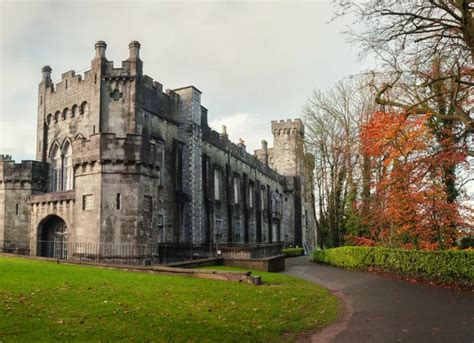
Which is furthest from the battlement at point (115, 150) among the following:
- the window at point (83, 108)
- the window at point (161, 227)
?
the window at point (161, 227)

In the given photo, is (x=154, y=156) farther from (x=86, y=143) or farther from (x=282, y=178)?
(x=282, y=178)

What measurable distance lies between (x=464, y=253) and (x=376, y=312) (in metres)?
6.62

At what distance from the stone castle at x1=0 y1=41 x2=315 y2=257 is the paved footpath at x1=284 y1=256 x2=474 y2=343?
10.3 meters

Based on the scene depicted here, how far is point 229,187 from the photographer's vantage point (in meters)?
37.0

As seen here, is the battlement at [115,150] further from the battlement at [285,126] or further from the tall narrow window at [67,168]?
the battlement at [285,126]

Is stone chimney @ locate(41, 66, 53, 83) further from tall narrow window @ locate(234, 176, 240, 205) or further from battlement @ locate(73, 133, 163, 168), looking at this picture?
tall narrow window @ locate(234, 176, 240, 205)

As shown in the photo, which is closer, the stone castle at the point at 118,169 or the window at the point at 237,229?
the stone castle at the point at 118,169

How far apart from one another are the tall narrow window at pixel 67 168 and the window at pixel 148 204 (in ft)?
25.0

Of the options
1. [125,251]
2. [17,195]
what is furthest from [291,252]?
[17,195]

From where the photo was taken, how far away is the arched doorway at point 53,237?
76.9ft

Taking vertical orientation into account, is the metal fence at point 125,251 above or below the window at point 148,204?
below

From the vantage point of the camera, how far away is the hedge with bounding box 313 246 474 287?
15125 mm

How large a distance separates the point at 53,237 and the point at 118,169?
7.04 metres

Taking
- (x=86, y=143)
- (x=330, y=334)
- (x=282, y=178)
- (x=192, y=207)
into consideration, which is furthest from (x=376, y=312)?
(x=282, y=178)
